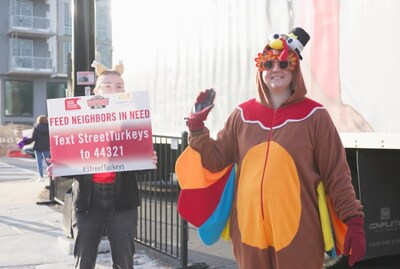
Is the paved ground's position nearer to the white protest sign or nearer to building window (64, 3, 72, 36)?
the white protest sign

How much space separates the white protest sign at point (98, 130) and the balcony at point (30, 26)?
35.6 metres

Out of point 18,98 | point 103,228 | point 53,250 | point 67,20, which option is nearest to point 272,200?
point 103,228

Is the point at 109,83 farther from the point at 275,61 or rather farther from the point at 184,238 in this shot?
the point at 184,238

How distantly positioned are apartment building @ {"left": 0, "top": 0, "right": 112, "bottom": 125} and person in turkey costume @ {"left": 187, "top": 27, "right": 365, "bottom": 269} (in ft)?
113

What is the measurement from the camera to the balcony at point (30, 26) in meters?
36.8

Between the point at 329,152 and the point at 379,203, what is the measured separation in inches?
94.2

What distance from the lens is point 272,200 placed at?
270 centimetres

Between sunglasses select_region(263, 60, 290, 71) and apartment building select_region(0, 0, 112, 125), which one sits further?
apartment building select_region(0, 0, 112, 125)

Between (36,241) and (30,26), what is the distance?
1324 inches

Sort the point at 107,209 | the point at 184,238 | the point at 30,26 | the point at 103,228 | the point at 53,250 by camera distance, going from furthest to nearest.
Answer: the point at 30,26
the point at 53,250
the point at 184,238
the point at 103,228
the point at 107,209

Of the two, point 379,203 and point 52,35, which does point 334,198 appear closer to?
point 379,203

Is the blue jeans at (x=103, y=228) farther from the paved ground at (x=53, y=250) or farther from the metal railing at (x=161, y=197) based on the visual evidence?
the metal railing at (x=161, y=197)

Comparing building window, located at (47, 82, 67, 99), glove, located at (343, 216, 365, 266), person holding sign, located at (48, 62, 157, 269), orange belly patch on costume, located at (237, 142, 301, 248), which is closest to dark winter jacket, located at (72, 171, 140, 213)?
person holding sign, located at (48, 62, 157, 269)

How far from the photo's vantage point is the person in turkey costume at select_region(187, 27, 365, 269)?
8.78ft
